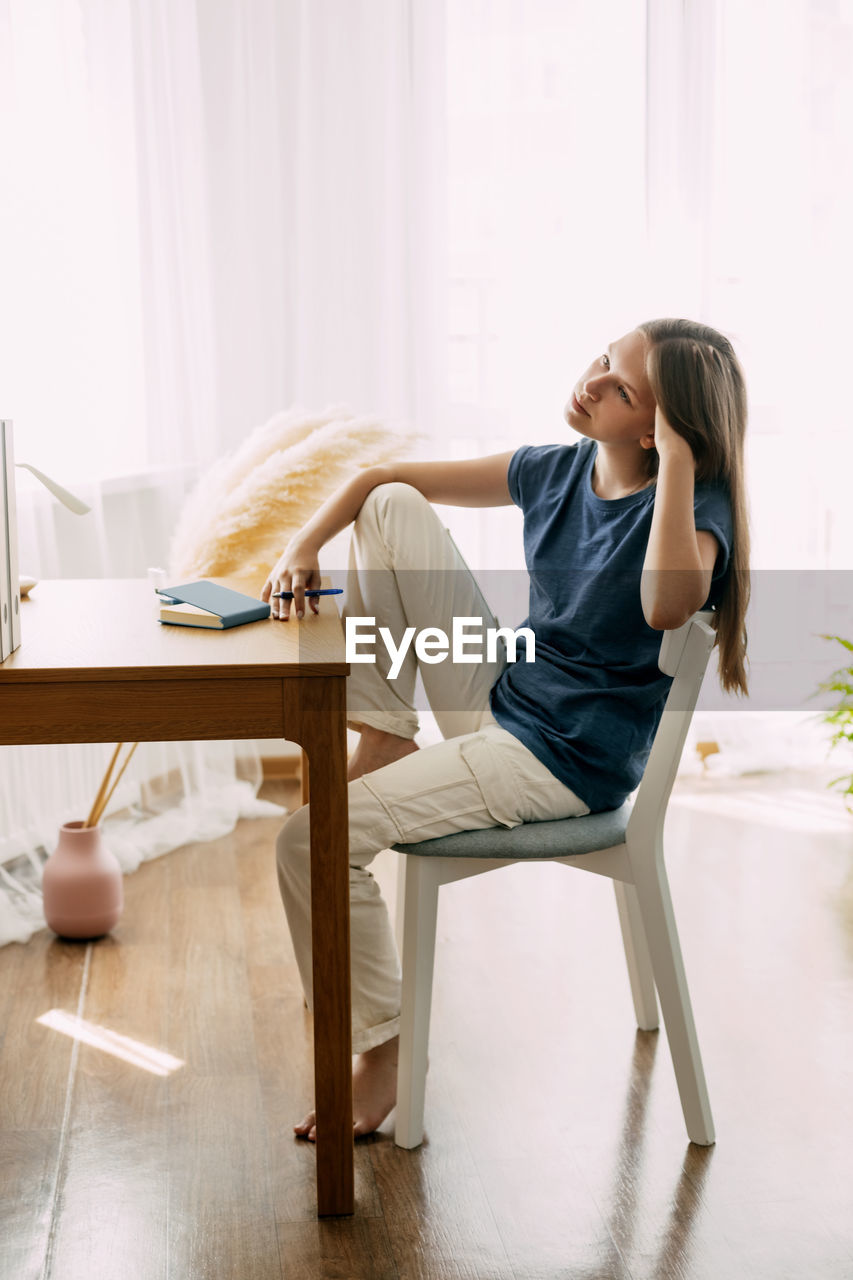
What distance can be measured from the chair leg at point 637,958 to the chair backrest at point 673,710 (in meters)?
0.33

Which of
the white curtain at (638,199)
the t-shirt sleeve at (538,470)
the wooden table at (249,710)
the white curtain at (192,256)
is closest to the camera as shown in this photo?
the wooden table at (249,710)

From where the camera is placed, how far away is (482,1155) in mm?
1636

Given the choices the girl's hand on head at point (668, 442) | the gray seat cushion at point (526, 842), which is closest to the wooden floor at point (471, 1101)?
the gray seat cushion at point (526, 842)

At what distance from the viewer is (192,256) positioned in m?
2.85

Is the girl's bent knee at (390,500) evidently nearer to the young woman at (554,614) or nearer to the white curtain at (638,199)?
the young woman at (554,614)

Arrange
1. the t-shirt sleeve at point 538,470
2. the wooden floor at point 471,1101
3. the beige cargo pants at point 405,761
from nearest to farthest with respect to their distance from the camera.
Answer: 1. the wooden floor at point 471,1101
2. the beige cargo pants at point 405,761
3. the t-shirt sleeve at point 538,470

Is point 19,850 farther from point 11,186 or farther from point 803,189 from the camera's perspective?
point 803,189

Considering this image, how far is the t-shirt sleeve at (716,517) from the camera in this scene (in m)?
1.59

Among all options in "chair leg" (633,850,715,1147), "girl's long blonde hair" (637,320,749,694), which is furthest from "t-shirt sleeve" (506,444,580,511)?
"chair leg" (633,850,715,1147)

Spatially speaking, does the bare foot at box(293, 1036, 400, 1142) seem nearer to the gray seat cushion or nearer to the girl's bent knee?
the gray seat cushion

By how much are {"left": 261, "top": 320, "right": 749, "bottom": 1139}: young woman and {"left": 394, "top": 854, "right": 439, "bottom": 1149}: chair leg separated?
0.03 m

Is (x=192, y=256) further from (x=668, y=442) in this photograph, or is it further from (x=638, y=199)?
(x=668, y=442)

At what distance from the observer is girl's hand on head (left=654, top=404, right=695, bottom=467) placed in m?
1.57

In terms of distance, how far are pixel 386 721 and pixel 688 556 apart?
1.54 feet
